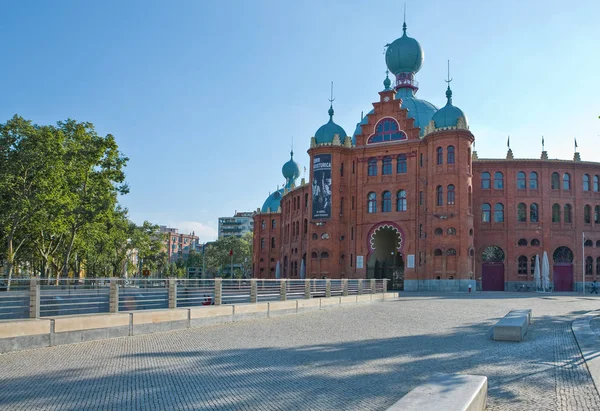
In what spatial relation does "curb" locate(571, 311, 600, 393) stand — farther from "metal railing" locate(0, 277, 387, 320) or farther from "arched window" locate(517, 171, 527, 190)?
"arched window" locate(517, 171, 527, 190)

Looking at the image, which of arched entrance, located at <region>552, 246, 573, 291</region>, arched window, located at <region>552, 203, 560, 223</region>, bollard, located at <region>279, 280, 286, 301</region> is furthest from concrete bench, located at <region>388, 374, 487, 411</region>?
arched window, located at <region>552, 203, 560, 223</region>

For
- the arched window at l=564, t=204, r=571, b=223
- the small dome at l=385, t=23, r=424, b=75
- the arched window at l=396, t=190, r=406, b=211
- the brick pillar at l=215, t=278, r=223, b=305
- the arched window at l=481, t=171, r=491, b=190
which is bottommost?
the brick pillar at l=215, t=278, r=223, b=305

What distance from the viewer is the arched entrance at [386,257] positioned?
57844 millimetres

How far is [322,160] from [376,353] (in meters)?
47.9

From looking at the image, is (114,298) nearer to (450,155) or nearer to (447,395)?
(447,395)

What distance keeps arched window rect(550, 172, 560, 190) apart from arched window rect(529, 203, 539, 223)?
2726 mm

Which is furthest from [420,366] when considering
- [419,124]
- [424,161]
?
[419,124]

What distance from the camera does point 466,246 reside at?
2028 inches

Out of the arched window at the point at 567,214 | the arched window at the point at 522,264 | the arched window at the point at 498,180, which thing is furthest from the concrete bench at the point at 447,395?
the arched window at the point at 567,214

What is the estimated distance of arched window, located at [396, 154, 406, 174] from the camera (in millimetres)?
57031

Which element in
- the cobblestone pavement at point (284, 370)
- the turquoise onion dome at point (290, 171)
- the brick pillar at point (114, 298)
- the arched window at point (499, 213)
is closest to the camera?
the cobblestone pavement at point (284, 370)

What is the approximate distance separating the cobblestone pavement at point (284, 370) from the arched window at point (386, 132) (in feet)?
141

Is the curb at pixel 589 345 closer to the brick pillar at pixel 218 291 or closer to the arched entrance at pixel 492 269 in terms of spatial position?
the brick pillar at pixel 218 291

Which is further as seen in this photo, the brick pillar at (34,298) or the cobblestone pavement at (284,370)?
the brick pillar at (34,298)
